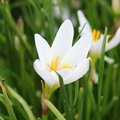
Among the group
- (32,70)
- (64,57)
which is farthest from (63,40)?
(32,70)

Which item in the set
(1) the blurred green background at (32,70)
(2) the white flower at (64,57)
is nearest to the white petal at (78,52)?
(2) the white flower at (64,57)

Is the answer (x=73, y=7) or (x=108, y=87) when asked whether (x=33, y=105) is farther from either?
(x=73, y=7)

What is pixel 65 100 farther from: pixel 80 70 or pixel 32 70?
pixel 32 70

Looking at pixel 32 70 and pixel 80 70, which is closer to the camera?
pixel 80 70

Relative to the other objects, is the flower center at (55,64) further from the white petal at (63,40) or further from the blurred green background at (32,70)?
the blurred green background at (32,70)

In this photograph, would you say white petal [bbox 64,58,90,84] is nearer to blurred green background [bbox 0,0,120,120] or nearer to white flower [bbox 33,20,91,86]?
white flower [bbox 33,20,91,86]

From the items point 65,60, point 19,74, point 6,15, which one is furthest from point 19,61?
point 65,60

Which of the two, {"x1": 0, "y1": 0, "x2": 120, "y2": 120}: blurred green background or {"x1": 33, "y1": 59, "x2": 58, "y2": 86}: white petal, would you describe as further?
{"x1": 0, "y1": 0, "x2": 120, "y2": 120}: blurred green background

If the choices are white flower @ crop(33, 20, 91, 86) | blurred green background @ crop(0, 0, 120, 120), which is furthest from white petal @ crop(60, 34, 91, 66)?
blurred green background @ crop(0, 0, 120, 120)
